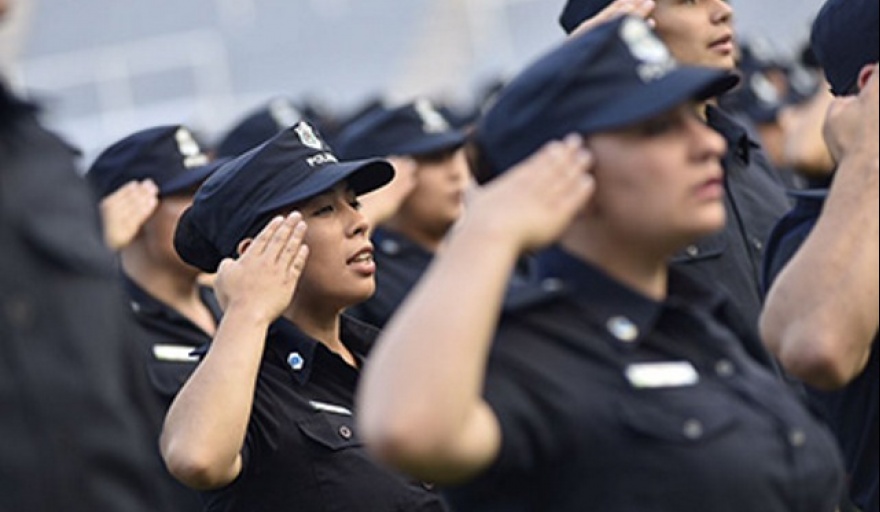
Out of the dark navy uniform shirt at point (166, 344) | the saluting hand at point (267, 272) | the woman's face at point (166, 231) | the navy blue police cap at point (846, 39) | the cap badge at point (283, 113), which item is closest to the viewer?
the navy blue police cap at point (846, 39)

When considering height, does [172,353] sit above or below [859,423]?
below

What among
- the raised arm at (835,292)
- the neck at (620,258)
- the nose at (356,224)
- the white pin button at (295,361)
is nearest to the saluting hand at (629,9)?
the nose at (356,224)

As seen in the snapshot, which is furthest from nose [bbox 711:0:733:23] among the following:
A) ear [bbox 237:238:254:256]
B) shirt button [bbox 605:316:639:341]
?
shirt button [bbox 605:316:639:341]

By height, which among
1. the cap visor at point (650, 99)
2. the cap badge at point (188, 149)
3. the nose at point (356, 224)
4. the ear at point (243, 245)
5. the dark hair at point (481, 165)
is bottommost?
the cap badge at point (188, 149)

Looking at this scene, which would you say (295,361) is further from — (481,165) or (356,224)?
(481,165)

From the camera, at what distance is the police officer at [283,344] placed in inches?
196

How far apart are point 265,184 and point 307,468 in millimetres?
678

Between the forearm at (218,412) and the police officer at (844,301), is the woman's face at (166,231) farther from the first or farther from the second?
the police officer at (844,301)

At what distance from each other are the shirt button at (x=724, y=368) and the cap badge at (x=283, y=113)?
18.4 feet

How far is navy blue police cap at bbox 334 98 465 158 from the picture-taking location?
829 cm

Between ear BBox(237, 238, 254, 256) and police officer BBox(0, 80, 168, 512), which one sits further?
ear BBox(237, 238, 254, 256)

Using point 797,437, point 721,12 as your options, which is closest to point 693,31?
point 721,12

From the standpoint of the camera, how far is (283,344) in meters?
5.36

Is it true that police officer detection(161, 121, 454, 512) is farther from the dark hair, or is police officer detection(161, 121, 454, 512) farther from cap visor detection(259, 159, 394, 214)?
the dark hair
